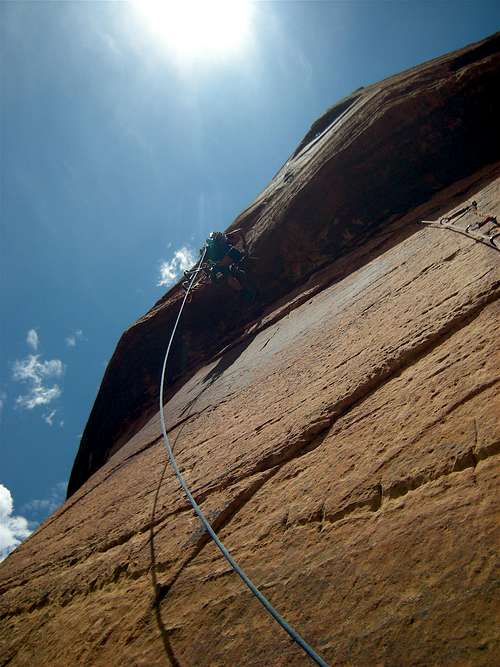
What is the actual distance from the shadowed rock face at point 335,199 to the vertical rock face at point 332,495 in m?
0.14

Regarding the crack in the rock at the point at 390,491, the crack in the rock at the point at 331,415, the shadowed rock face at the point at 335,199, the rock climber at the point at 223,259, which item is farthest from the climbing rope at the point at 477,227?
the rock climber at the point at 223,259

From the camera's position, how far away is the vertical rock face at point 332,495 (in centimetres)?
182

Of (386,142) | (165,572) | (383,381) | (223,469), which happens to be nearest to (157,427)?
(223,469)

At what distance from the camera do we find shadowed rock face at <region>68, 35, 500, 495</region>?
8188 millimetres

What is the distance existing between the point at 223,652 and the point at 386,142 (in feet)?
32.2

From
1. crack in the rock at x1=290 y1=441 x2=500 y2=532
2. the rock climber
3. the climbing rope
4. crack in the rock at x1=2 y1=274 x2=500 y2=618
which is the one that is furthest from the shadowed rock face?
crack in the rock at x1=290 y1=441 x2=500 y2=532

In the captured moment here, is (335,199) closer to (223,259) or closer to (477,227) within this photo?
(223,259)

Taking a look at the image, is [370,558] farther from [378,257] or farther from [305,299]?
[305,299]

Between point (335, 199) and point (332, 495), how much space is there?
8.45m

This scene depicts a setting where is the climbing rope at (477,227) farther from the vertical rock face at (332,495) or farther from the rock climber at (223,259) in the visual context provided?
the rock climber at (223,259)

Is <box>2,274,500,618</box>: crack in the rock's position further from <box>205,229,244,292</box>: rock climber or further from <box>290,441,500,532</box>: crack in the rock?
<box>205,229,244,292</box>: rock climber

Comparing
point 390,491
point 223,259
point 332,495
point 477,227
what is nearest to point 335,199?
point 223,259

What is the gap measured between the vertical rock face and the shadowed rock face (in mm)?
144

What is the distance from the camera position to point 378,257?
22.7 feet
